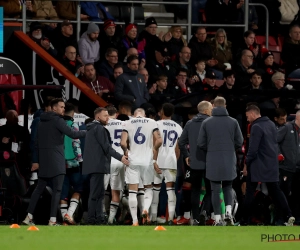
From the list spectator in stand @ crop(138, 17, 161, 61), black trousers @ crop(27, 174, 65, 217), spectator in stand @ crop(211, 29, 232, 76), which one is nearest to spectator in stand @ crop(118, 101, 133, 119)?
black trousers @ crop(27, 174, 65, 217)

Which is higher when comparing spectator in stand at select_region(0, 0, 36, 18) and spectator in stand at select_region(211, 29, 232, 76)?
spectator in stand at select_region(0, 0, 36, 18)

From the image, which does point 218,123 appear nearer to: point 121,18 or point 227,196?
point 227,196

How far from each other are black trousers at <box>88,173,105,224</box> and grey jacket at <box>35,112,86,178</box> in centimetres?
58

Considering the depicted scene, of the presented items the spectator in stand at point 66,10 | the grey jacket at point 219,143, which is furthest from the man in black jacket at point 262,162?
the spectator in stand at point 66,10

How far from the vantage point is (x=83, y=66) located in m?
24.2

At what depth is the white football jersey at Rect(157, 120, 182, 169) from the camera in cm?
2086

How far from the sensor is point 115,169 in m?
21.0

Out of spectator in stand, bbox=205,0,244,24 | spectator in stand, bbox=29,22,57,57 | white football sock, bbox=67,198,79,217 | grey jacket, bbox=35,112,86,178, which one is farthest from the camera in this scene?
spectator in stand, bbox=205,0,244,24

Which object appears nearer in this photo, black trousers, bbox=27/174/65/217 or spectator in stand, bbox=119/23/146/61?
black trousers, bbox=27/174/65/217

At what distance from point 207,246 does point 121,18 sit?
1264 cm

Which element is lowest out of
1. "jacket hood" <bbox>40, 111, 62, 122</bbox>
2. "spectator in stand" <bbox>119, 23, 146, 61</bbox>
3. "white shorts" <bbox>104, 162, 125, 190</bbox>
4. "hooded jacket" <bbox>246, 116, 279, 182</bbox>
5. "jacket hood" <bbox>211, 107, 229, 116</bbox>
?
"white shorts" <bbox>104, 162, 125, 190</bbox>

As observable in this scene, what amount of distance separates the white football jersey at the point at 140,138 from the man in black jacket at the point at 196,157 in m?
0.58

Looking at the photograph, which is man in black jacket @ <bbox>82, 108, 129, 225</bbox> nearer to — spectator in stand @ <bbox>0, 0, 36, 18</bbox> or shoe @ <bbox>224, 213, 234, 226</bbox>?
shoe @ <bbox>224, 213, 234, 226</bbox>

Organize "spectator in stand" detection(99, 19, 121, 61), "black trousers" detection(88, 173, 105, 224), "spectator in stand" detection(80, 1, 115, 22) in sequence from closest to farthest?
"black trousers" detection(88, 173, 105, 224), "spectator in stand" detection(99, 19, 121, 61), "spectator in stand" detection(80, 1, 115, 22)
